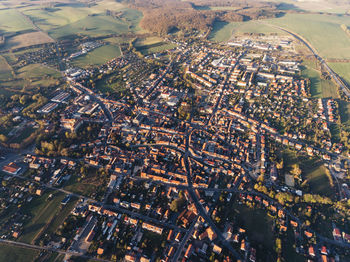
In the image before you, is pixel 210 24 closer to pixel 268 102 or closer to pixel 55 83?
pixel 268 102

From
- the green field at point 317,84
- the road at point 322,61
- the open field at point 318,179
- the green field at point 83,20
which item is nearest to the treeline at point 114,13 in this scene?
the green field at point 83,20

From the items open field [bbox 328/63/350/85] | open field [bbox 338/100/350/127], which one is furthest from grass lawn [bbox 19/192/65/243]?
open field [bbox 328/63/350/85]

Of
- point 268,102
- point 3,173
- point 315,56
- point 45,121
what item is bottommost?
point 3,173

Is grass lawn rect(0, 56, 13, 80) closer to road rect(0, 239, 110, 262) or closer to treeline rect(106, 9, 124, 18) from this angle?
road rect(0, 239, 110, 262)

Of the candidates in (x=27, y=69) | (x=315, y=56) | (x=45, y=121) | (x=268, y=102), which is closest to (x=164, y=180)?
(x=45, y=121)

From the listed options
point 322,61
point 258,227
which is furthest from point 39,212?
point 322,61

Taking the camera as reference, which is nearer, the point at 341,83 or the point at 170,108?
the point at 170,108

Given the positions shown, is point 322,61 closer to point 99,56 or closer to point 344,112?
point 344,112
